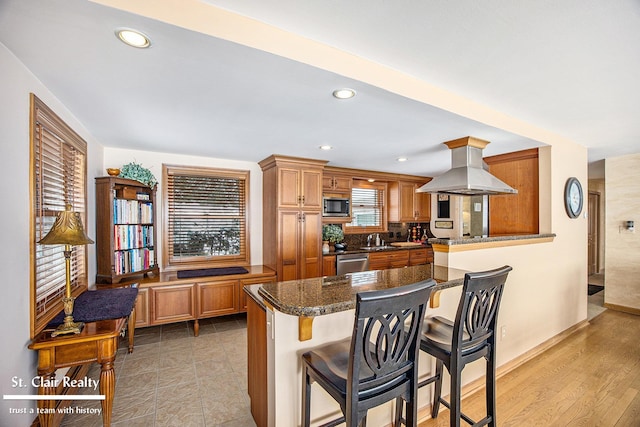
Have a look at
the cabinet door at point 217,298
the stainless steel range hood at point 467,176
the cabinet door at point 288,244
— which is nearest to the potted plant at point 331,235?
the cabinet door at point 288,244

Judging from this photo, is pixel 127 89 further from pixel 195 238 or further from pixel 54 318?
pixel 195 238

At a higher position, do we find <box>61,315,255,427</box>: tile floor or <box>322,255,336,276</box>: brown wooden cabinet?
<box>322,255,336,276</box>: brown wooden cabinet

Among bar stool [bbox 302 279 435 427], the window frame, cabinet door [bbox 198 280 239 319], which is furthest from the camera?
the window frame

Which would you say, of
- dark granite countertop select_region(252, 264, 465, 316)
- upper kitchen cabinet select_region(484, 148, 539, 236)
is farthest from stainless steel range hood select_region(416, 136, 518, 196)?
dark granite countertop select_region(252, 264, 465, 316)

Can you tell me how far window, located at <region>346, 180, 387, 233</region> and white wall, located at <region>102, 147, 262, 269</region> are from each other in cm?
175

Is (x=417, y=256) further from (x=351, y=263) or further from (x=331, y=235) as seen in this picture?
(x=331, y=235)

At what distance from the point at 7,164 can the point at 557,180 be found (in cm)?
492

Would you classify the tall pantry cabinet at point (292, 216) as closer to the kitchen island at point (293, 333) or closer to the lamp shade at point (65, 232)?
the kitchen island at point (293, 333)

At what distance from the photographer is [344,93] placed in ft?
6.35

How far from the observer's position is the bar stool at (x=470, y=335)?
155 centimetres

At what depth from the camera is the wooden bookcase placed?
9.93 feet

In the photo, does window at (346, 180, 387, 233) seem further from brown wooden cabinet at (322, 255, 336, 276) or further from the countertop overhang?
the countertop overhang

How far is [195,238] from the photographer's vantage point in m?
4.11

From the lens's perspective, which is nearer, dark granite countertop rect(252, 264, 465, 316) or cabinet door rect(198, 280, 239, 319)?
dark granite countertop rect(252, 264, 465, 316)
